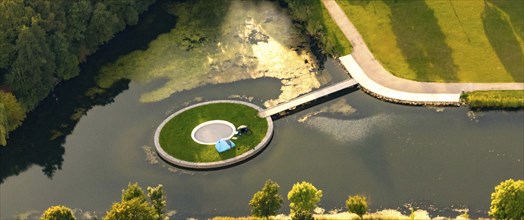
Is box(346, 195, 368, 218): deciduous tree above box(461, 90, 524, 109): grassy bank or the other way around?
the other way around

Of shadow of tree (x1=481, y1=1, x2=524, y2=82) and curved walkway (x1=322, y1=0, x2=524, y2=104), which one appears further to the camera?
shadow of tree (x1=481, y1=1, x2=524, y2=82)

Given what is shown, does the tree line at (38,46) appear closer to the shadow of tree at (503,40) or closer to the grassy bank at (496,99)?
the grassy bank at (496,99)

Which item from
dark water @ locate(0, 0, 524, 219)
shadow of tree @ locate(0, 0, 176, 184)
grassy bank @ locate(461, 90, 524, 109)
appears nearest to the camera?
dark water @ locate(0, 0, 524, 219)

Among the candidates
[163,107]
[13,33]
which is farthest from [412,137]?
[13,33]

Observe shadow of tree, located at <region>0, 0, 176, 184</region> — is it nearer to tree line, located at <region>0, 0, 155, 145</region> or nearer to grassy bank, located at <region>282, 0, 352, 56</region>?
tree line, located at <region>0, 0, 155, 145</region>

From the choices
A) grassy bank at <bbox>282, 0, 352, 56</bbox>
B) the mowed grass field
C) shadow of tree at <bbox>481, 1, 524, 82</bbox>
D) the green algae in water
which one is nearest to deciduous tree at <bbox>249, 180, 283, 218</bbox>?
the green algae in water

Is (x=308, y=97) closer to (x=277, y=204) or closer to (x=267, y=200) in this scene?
(x=277, y=204)

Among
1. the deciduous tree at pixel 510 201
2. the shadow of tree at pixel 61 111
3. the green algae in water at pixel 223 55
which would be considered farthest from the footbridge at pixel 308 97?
the deciduous tree at pixel 510 201

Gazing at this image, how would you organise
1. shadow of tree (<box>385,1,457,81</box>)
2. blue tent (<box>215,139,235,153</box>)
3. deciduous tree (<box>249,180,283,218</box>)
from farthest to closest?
1. shadow of tree (<box>385,1,457,81</box>)
2. blue tent (<box>215,139,235,153</box>)
3. deciduous tree (<box>249,180,283,218</box>)
